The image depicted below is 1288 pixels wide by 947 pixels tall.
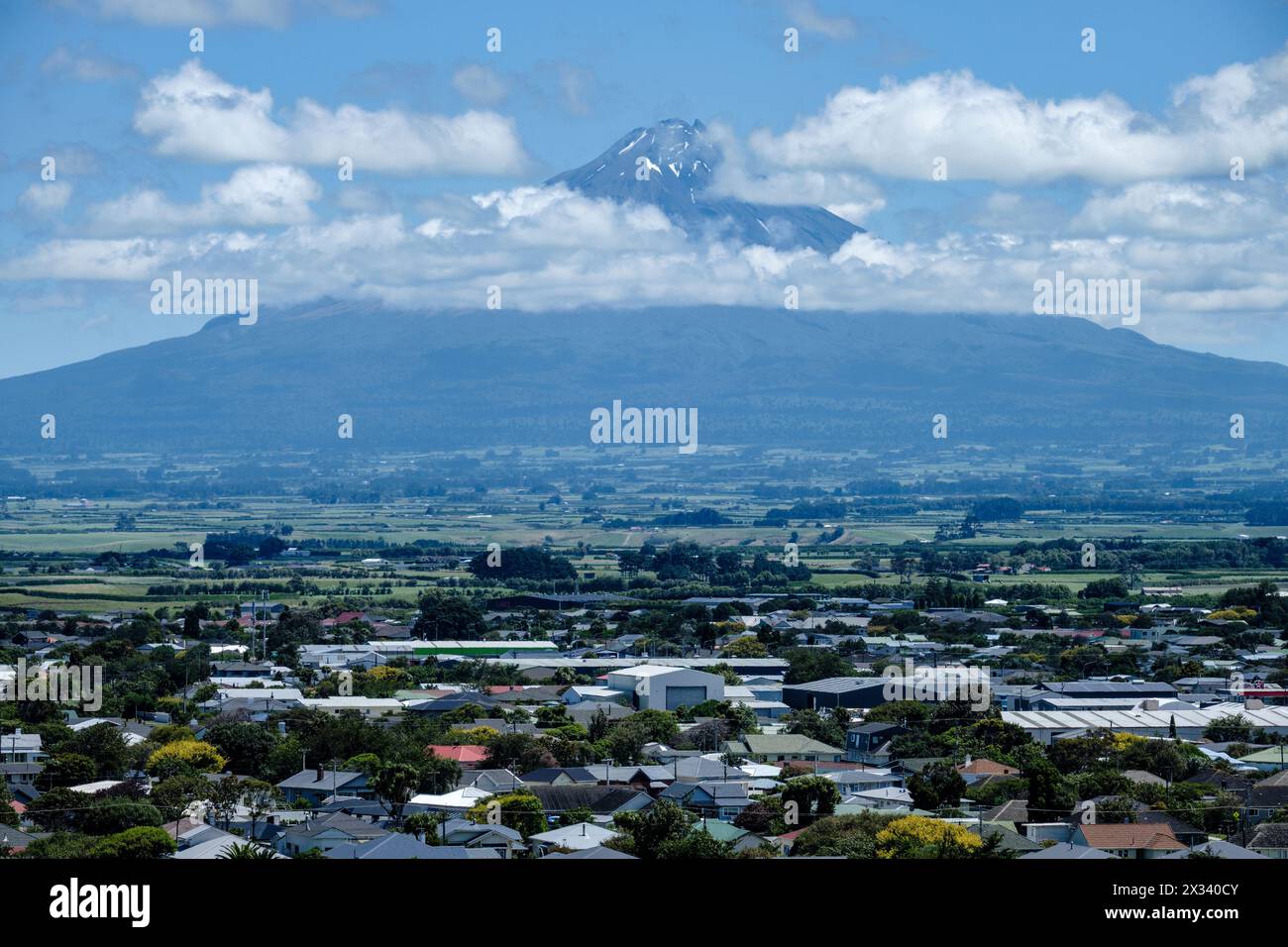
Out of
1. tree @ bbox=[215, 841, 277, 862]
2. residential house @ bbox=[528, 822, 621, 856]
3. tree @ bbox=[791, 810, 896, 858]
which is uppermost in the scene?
tree @ bbox=[215, 841, 277, 862]

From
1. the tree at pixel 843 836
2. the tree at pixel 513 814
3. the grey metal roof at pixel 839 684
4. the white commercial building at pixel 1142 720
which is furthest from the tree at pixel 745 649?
the tree at pixel 843 836

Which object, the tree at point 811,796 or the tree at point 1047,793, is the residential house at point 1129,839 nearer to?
the tree at point 1047,793

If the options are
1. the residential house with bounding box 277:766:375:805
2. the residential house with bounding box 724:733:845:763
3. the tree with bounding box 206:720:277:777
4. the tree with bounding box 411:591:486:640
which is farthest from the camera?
the tree with bounding box 411:591:486:640

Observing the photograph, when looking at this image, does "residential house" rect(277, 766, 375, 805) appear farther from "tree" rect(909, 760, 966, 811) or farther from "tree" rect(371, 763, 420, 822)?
"tree" rect(909, 760, 966, 811)

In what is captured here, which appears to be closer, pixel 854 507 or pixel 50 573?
pixel 50 573

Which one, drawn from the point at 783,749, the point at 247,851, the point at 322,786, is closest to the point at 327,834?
the point at 247,851

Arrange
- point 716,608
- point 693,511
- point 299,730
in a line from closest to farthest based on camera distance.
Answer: point 299,730 → point 716,608 → point 693,511

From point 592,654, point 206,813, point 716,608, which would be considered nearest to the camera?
point 206,813

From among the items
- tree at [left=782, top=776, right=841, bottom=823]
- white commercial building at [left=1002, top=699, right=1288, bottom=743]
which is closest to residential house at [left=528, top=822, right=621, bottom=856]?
tree at [left=782, top=776, right=841, bottom=823]

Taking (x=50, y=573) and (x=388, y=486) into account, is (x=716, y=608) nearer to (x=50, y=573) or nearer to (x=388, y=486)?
(x=50, y=573)
